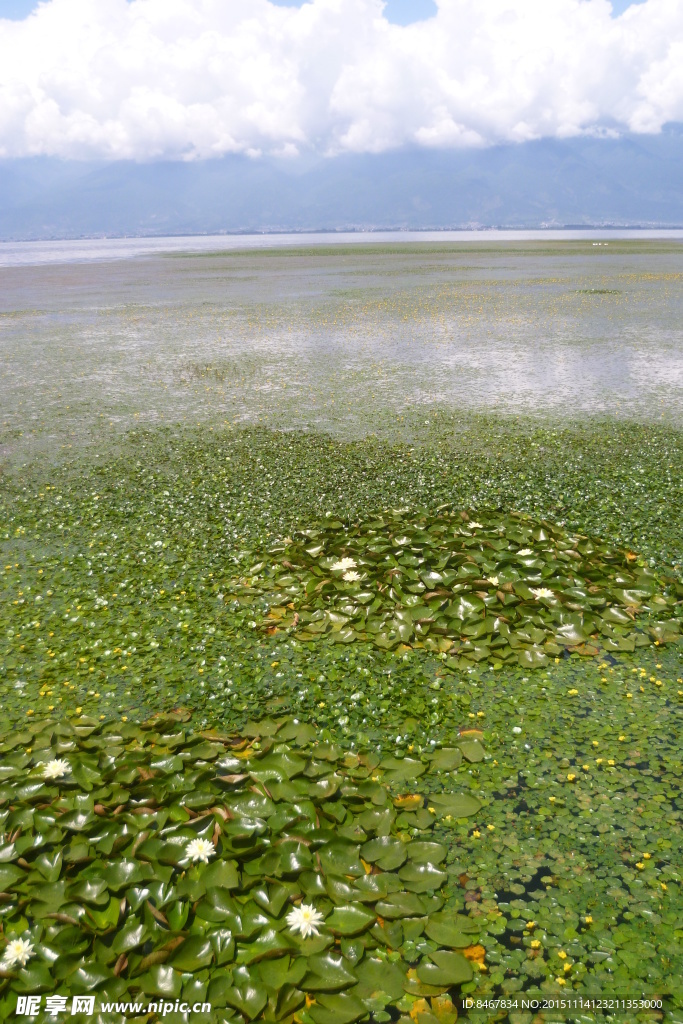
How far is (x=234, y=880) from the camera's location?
15.0 feet

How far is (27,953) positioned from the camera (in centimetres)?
414

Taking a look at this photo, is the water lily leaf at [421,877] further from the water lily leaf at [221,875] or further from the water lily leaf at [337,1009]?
the water lily leaf at [221,875]

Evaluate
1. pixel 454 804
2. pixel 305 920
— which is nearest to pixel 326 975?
pixel 305 920

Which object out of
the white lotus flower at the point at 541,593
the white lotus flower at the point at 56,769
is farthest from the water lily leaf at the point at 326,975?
the white lotus flower at the point at 541,593

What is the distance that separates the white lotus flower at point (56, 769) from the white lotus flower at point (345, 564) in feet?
14.4

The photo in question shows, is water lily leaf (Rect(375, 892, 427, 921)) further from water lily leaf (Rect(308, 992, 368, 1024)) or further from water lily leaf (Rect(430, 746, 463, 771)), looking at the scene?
water lily leaf (Rect(430, 746, 463, 771))

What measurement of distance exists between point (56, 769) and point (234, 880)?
2047 millimetres

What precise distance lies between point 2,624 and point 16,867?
13.7 feet

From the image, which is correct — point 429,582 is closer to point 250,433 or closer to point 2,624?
point 2,624

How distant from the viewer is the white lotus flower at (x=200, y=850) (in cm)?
471

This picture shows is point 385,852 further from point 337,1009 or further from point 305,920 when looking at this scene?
point 337,1009

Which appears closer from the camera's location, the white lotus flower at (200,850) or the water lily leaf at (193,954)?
the water lily leaf at (193,954)

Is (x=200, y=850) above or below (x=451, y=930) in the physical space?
above

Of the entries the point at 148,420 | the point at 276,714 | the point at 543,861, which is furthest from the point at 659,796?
the point at 148,420
